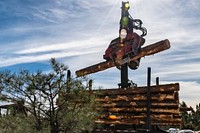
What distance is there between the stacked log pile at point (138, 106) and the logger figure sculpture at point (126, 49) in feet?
4.80

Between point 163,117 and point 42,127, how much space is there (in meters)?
4.61

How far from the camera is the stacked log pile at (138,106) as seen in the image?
11.6 m

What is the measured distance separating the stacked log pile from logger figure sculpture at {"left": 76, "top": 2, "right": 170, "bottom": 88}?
4.80ft

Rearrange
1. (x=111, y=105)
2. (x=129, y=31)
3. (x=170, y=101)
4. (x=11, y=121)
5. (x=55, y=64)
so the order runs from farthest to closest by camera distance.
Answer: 1. (x=129, y=31)
2. (x=111, y=105)
3. (x=170, y=101)
4. (x=11, y=121)
5. (x=55, y=64)

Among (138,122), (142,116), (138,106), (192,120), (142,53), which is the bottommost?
(192,120)

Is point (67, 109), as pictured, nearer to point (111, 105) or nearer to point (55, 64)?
point (55, 64)

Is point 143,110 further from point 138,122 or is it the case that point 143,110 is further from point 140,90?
point 140,90

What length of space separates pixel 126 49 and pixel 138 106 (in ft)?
11.0

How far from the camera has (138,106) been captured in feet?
40.7

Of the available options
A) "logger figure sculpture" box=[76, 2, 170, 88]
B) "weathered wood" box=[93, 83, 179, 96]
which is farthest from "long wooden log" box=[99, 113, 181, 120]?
"logger figure sculpture" box=[76, 2, 170, 88]

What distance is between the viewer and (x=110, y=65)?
51.5ft

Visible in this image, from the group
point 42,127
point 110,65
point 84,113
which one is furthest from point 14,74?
point 110,65

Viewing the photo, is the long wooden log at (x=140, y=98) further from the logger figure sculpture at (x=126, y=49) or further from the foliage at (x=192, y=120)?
the foliage at (x=192, y=120)

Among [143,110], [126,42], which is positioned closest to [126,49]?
[126,42]
